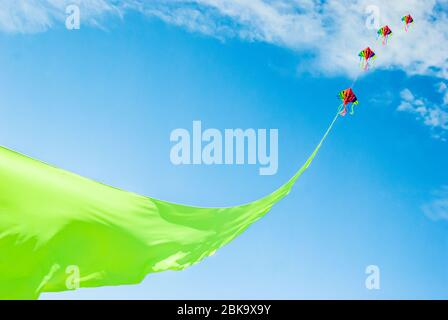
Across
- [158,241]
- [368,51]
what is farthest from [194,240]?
[368,51]

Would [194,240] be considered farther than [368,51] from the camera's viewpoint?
No

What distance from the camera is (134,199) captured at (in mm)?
5645

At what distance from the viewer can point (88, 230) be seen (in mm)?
5113

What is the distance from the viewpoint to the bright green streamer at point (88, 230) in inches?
186

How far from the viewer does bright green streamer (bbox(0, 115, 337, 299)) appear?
473 centimetres
